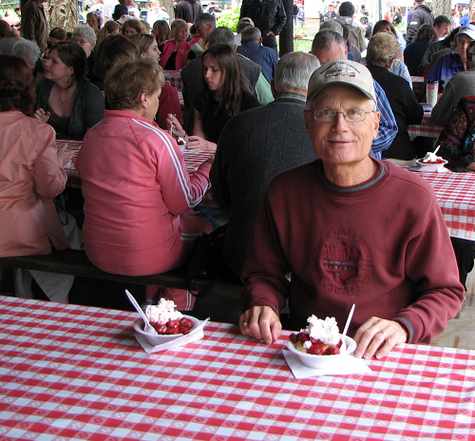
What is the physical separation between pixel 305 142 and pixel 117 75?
2.91 ft

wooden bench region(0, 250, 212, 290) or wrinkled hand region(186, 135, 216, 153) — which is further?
wrinkled hand region(186, 135, 216, 153)

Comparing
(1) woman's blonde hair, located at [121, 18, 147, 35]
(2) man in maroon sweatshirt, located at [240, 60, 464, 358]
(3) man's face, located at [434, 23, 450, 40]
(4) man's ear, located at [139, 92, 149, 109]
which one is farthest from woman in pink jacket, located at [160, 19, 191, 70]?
(2) man in maroon sweatshirt, located at [240, 60, 464, 358]

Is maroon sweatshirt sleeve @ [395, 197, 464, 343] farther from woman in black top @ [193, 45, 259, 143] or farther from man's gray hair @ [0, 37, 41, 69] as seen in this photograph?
man's gray hair @ [0, 37, 41, 69]

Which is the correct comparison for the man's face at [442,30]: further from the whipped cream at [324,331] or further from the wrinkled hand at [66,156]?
the whipped cream at [324,331]

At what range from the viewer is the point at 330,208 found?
6.76 ft

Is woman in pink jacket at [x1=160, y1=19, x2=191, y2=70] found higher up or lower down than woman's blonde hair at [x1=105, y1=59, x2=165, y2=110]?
lower down

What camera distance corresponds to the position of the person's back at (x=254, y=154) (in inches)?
120

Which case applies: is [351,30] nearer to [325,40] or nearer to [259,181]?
[325,40]

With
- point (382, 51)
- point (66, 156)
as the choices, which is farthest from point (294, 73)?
point (382, 51)

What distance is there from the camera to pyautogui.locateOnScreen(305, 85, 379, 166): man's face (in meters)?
2.01

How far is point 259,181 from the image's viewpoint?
309cm

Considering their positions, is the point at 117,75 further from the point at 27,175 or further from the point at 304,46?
the point at 304,46

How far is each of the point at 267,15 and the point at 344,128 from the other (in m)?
8.83

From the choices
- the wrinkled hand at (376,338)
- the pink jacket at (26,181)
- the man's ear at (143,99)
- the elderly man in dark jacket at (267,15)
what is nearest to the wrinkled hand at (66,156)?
the pink jacket at (26,181)
